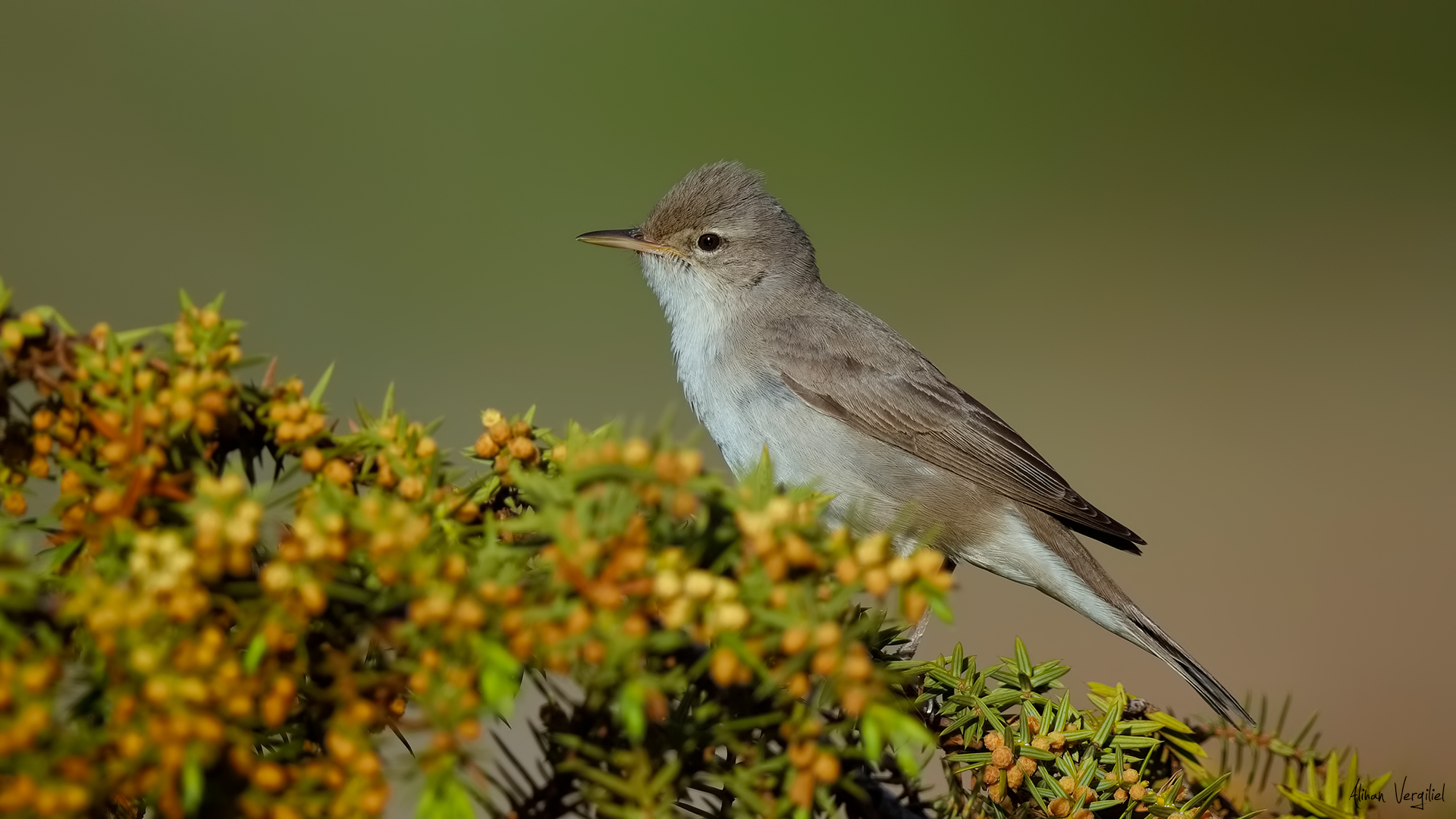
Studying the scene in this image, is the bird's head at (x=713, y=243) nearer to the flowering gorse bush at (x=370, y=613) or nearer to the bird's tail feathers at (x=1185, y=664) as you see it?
the bird's tail feathers at (x=1185, y=664)

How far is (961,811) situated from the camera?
1806 millimetres

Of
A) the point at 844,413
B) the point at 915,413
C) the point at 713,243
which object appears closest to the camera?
the point at 844,413

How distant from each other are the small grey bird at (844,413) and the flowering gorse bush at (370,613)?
2.88 meters

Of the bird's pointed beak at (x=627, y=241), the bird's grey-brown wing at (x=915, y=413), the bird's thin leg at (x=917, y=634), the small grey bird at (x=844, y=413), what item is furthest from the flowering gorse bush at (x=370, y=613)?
the bird's pointed beak at (x=627, y=241)

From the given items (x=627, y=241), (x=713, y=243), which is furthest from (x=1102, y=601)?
(x=627, y=241)

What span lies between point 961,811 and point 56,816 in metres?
1.41

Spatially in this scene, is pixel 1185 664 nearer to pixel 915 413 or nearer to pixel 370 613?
pixel 915 413

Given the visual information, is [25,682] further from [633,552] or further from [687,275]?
[687,275]

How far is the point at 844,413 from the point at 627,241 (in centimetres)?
148

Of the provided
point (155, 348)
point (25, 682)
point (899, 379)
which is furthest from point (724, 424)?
Result: point (25, 682)

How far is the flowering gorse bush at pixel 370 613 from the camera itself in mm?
967

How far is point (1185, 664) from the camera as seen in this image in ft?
13.0

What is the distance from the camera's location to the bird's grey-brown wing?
465cm

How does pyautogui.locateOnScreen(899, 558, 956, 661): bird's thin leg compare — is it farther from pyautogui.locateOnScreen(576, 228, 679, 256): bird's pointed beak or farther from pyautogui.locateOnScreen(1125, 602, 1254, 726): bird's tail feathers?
pyautogui.locateOnScreen(576, 228, 679, 256): bird's pointed beak
